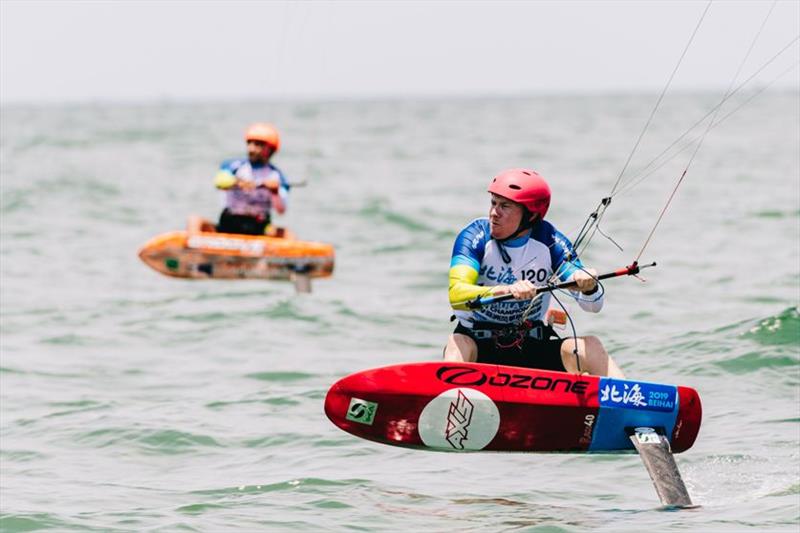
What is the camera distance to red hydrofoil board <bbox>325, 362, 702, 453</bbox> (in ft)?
25.3

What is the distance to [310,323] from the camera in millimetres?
14766

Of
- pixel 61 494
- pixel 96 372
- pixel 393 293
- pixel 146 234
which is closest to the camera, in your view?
pixel 61 494

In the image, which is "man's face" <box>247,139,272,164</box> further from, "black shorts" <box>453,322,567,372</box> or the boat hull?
"black shorts" <box>453,322,567,372</box>

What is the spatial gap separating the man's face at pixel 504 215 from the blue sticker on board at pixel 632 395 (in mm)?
1030

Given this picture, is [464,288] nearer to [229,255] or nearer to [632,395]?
[632,395]

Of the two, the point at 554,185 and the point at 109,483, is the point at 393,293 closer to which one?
the point at 109,483

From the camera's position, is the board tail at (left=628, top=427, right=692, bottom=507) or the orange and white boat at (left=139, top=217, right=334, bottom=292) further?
the orange and white boat at (left=139, top=217, right=334, bottom=292)

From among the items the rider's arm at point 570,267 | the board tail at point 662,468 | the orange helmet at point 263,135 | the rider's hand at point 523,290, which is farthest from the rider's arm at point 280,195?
the rider's hand at point 523,290

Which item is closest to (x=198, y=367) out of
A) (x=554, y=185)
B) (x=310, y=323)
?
(x=310, y=323)

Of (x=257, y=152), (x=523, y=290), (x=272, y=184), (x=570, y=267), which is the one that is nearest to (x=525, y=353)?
(x=570, y=267)

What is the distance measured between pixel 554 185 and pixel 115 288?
18.9 metres

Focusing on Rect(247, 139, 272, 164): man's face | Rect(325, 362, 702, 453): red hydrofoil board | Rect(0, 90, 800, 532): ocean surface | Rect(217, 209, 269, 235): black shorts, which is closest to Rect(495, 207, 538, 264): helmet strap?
Rect(325, 362, 702, 453): red hydrofoil board

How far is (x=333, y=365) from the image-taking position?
1251cm

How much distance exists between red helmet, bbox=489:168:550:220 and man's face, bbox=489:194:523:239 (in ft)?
0.26
